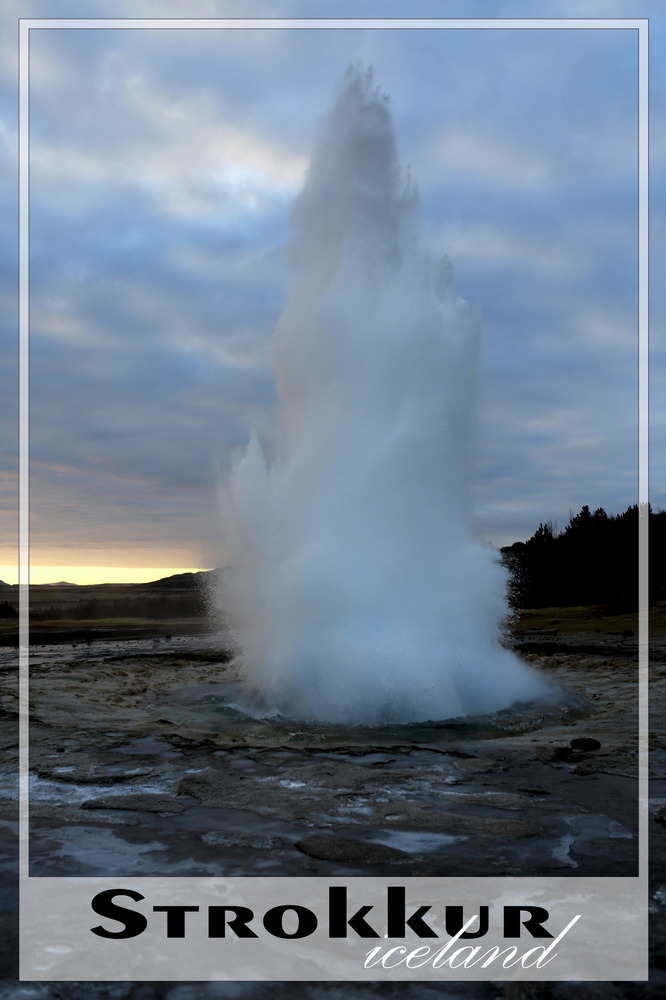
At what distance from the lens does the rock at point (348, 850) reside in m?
5.20

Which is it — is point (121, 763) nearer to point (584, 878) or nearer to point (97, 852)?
point (97, 852)

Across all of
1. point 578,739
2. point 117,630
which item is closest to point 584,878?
point 578,739

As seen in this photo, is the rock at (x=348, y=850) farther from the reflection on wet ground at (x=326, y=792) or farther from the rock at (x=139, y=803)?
the rock at (x=139, y=803)

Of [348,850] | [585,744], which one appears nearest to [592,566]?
[585,744]

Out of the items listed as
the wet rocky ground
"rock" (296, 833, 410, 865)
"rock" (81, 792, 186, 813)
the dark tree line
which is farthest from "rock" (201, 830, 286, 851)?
the dark tree line

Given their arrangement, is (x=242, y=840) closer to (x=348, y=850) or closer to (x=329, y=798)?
(x=348, y=850)

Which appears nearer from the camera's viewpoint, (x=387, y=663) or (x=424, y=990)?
(x=424, y=990)

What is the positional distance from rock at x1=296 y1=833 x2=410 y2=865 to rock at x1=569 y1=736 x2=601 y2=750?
449 centimetres

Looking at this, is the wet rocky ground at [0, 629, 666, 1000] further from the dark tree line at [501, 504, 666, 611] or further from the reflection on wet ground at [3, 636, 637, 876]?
the dark tree line at [501, 504, 666, 611]

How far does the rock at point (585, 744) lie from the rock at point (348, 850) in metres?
4.49

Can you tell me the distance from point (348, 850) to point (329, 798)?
4.97ft

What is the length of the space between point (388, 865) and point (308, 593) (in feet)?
26.1

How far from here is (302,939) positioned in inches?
160

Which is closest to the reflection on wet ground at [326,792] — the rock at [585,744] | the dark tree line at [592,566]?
the rock at [585,744]
